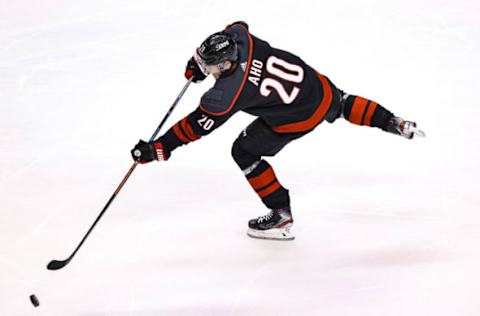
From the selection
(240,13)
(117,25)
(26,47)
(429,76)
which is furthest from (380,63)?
(26,47)

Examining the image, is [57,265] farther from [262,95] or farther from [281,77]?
[281,77]

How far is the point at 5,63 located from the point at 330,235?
3.10 metres

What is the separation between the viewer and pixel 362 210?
3445 millimetres

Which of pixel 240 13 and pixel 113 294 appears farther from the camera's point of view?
pixel 240 13

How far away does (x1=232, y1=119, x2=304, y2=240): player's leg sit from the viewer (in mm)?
3172

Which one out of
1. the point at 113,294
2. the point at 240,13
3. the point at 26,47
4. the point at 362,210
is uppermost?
the point at 26,47

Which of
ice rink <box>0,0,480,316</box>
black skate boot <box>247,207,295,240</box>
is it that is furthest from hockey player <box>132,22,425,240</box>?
ice rink <box>0,0,480,316</box>

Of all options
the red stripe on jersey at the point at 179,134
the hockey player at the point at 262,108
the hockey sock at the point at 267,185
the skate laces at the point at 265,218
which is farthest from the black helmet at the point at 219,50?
the skate laces at the point at 265,218

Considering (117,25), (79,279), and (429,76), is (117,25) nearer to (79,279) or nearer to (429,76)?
(429,76)

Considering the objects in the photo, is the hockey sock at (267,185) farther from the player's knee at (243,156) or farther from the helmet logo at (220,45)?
the helmet logo at (220,45)

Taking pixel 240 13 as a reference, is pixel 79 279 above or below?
below

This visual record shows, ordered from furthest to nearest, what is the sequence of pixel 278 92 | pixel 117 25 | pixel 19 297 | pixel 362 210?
pixel 117 25, pixel 362 210, pixel 278 92, pixel 19 297

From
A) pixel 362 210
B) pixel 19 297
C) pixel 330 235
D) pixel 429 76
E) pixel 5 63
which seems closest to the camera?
pixel 19 297

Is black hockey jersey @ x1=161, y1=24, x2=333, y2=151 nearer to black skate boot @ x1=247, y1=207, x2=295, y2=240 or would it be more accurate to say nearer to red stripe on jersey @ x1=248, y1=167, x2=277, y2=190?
red stripe on jersey @ x1=248, y1=167, x2=277, y2=190
